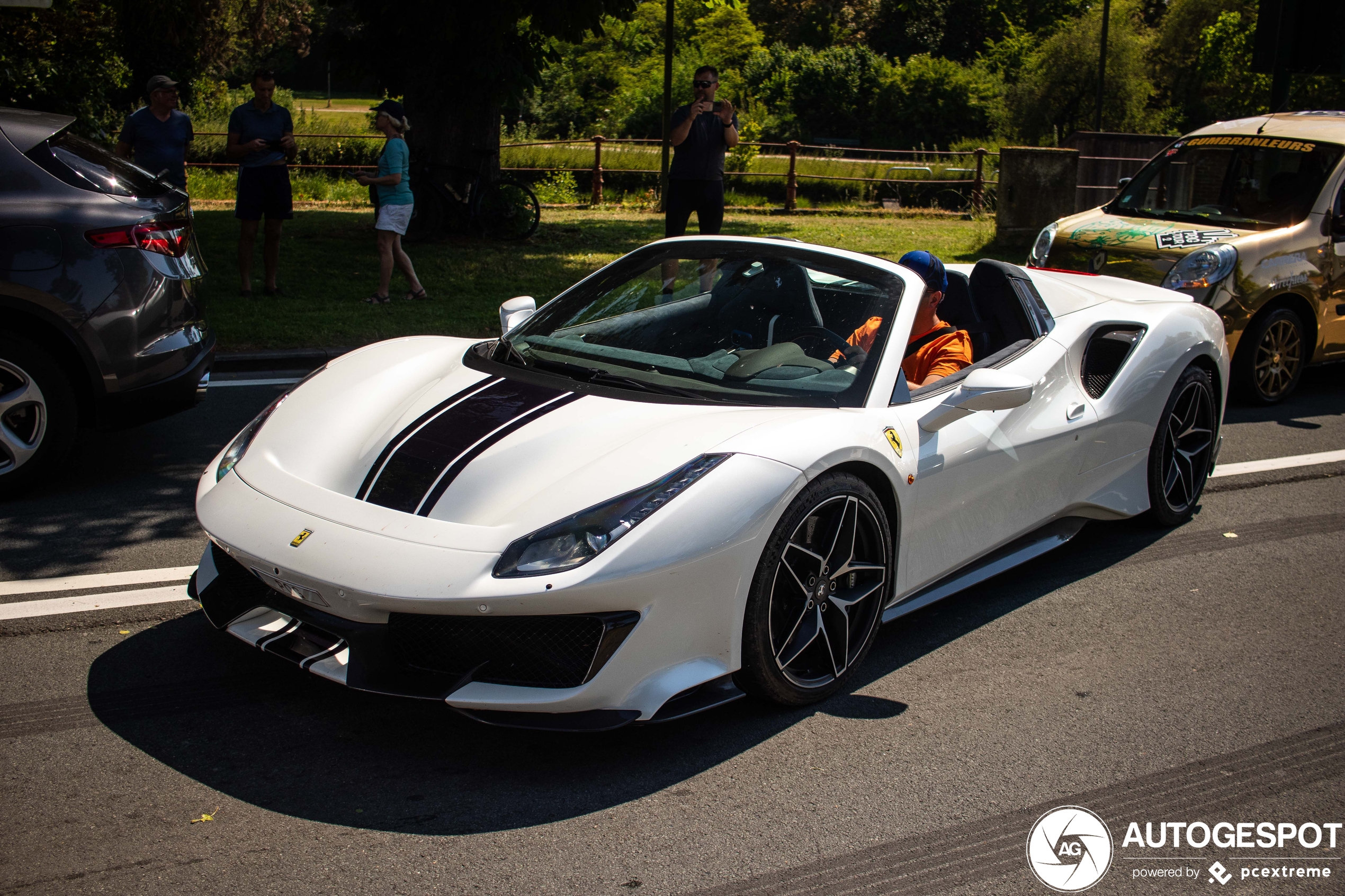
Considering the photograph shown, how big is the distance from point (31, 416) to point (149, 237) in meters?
0.92

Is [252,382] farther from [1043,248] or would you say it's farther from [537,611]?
[1043,248]

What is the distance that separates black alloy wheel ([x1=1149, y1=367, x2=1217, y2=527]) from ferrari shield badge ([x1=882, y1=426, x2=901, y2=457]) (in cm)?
174

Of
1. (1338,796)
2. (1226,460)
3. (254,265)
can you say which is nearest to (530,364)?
(1338,796)

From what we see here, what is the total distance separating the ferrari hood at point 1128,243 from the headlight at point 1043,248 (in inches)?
1.4

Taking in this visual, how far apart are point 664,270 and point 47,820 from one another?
9.03ft

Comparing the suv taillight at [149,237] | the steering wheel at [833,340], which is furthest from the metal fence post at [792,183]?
the steering wheel at [833,340]

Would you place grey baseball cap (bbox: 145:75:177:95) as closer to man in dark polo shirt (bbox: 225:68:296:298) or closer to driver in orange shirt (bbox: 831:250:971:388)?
man in dark polo shirt (bbox: 225:68:296:298)

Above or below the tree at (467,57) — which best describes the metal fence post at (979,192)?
below

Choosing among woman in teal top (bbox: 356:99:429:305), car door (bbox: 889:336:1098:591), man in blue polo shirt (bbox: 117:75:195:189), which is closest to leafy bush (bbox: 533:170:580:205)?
woman in teal top (bbox: 356:99:429:305)

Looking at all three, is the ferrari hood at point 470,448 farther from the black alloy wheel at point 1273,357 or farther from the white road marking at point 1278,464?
the black alloy wheel at point 1273,357

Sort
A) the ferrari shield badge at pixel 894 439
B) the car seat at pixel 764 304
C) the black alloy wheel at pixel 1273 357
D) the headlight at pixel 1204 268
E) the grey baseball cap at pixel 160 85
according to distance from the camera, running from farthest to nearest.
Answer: the grey baseball cap at pixel 160 85, the black alloy wheel at pixel 1273 357, the headlight at pixel 1204 268, the car seat at pixel 764 304, the ferrari shield badge at pixel 894 439

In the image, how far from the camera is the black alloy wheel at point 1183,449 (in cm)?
493

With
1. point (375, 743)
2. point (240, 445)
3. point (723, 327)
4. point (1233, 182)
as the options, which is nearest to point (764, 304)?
point (723, 327)

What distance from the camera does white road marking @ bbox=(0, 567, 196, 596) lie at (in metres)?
4.16
